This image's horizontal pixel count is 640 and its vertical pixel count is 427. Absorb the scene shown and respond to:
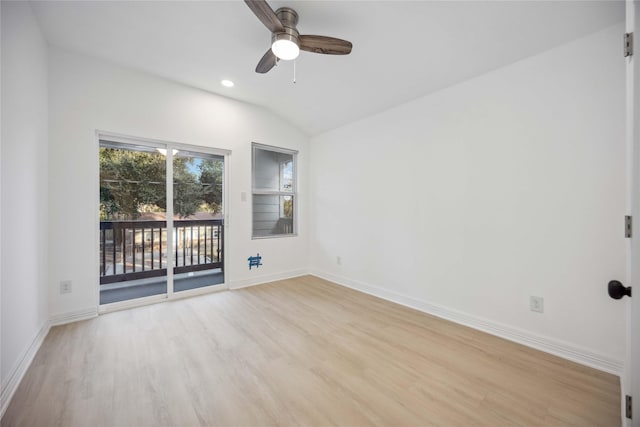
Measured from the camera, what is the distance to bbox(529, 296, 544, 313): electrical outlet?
2123mm

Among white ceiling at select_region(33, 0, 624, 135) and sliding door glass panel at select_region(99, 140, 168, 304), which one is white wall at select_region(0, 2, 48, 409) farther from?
sliding door glass panel at select_region(99, 140, 168, 304)

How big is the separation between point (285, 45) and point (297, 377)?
2339mm

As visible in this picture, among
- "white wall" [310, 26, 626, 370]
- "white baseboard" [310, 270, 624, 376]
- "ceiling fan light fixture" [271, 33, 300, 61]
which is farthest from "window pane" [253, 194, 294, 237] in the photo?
"ceiling fan light fixture" [271, 33, 300, 61]

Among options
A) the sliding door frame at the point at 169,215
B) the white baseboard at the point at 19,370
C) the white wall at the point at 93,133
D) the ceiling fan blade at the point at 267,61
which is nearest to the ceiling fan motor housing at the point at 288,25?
the ceiling fan blade at the point at 267,61

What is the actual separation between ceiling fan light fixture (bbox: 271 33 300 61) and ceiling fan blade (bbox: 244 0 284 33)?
0.15 feet

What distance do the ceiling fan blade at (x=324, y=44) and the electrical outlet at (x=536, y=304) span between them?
2.53 m

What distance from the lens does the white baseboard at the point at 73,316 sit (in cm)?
250

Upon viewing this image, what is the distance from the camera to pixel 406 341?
7.35 ft

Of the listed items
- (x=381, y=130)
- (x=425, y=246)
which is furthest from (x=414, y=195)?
(x=381, y=130)

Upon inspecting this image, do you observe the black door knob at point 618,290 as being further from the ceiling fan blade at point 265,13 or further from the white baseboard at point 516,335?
the ceiling fan blade at point 265,13

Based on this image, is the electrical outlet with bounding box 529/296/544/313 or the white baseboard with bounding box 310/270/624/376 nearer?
the white baseboard with bounding box 310/270/624/376

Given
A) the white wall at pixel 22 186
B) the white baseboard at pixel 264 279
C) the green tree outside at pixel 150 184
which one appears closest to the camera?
the white wall at pixel 22 186

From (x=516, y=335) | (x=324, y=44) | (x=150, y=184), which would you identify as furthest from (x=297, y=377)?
(x=150, y=184)

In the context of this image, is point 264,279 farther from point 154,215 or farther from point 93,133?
point 93,133
